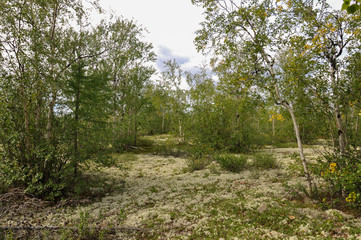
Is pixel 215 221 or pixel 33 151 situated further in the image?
pixel 33 151

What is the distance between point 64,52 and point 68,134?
3079 mm

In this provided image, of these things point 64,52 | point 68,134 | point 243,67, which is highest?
point 64,52

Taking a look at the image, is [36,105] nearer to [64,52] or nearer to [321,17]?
[64,52]

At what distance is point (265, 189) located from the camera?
19.2 ft

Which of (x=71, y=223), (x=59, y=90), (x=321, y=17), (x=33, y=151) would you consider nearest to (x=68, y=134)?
(x=33, y=151)

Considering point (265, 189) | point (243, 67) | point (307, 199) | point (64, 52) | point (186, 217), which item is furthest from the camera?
point (64, 52)

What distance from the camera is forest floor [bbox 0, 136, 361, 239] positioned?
366cm

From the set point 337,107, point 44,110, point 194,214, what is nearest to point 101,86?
point 44,110

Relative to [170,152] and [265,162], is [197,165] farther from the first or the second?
[170,152]

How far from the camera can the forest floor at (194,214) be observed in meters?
3.66

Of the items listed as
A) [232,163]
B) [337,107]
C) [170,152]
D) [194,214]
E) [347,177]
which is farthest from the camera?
[170,152]

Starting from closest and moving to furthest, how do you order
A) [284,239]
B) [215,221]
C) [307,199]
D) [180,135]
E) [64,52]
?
1. [284,239]
2. [215,221]
3. [307,199]
4. [64,52]
5. [180,135]

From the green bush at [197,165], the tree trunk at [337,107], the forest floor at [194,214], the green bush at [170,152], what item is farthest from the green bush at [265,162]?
the green bush at [170,152]

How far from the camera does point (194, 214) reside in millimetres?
4602
